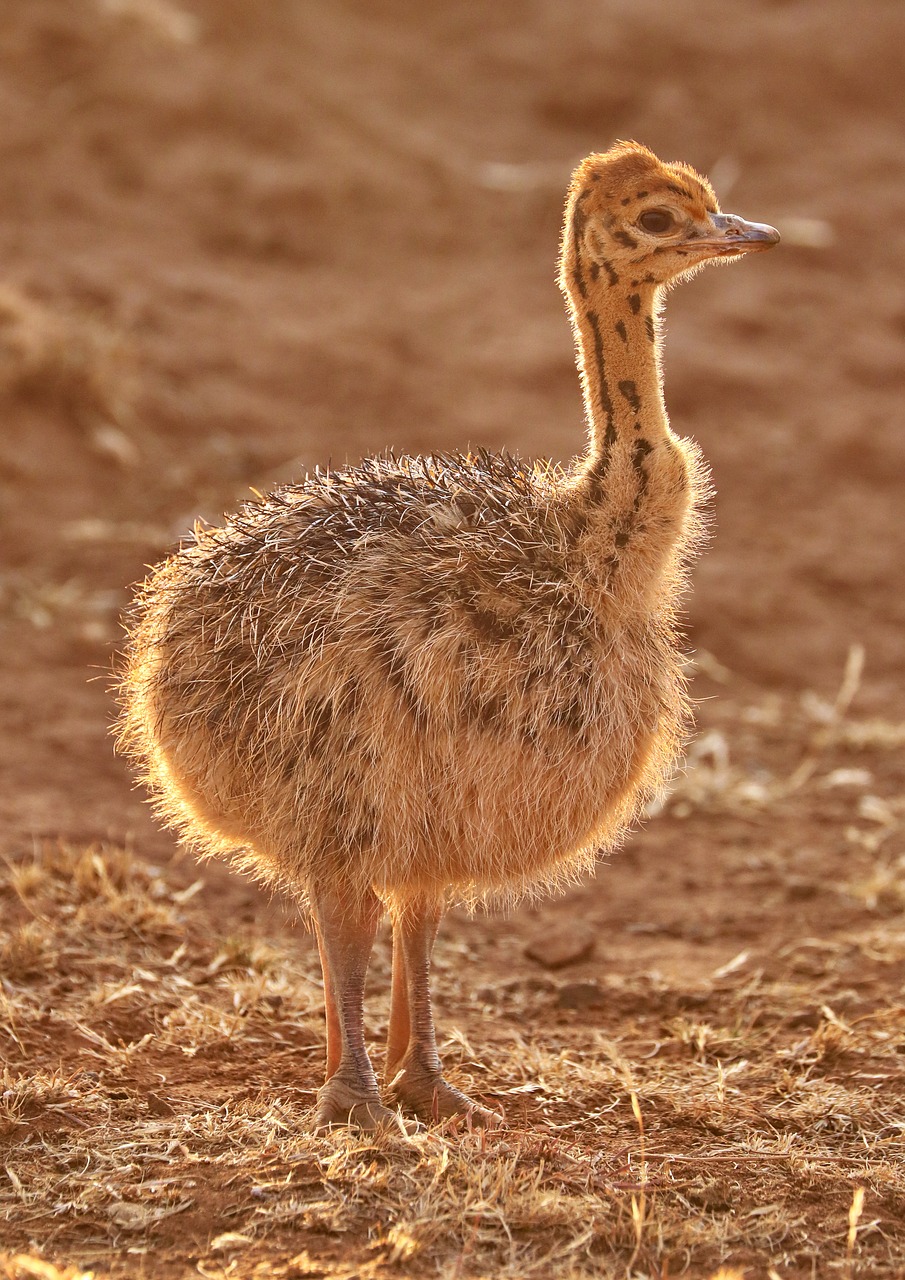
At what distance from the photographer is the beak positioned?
391cm

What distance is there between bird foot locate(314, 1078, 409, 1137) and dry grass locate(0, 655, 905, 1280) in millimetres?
94

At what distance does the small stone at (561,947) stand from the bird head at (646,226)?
235 centimetres

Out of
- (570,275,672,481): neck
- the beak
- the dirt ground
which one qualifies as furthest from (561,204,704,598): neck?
the dirt ground

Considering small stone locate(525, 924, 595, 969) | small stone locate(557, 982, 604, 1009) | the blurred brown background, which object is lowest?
small stone locate(557, 982, 604, 1009)

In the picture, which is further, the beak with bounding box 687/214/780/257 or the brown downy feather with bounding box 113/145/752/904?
the beak with bounding box 687/214/780/257

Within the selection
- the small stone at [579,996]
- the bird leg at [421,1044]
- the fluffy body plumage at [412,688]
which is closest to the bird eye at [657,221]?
the fluffy body plumage at [412,688]

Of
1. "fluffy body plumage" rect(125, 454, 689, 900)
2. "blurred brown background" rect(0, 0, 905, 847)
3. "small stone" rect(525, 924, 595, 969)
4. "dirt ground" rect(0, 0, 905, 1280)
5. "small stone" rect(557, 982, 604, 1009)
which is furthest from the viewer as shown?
"blurred brown background" rect(0, 0, 905, 847)

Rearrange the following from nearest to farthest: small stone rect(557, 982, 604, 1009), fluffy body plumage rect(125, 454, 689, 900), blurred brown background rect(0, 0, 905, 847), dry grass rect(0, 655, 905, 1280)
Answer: dry grass rect(0, 655, 905, 1280)
fluffy body plumage rect(125, 454, 689, 900)
small stone rect(557, 982, 604, 1009)
blurred brown background rect(0, 0, 905, 847)

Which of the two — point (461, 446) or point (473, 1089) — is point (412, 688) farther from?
point (461, 446)

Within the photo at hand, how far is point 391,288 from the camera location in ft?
35.4

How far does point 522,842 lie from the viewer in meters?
3.78

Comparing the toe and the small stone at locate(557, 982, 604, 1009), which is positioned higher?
the small stone at locate(557, 982, 604, 1009)

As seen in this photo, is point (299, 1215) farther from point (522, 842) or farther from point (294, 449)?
point (294, 449)

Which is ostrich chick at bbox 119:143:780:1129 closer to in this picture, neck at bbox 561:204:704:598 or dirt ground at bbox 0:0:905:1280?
neck at bbox 561:204:704:598
